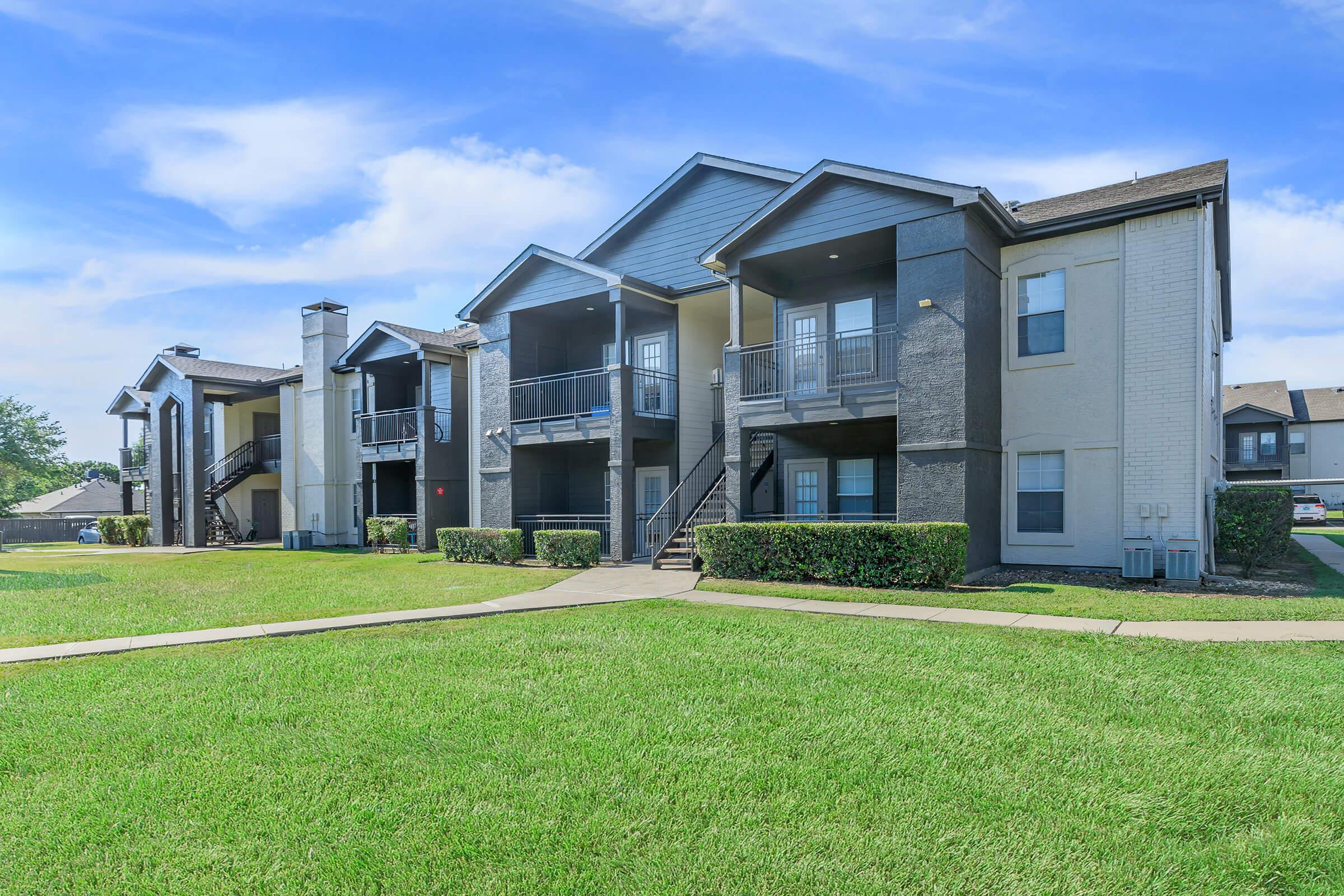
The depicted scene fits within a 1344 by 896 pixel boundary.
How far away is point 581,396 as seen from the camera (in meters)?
18.9

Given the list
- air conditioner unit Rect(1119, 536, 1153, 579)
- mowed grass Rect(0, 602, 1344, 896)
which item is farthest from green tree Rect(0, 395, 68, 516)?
air conditioner unit Rect(1119, 536, 1153, 579)

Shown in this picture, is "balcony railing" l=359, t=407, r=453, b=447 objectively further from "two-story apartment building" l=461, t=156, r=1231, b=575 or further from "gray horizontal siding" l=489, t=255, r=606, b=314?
"gray horizontal siding" l=489, t=255, r=606, b=314

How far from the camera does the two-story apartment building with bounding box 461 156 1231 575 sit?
12422 mm

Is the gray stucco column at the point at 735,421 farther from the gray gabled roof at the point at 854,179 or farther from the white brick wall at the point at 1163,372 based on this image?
the white brick wall at the point at 1163,372

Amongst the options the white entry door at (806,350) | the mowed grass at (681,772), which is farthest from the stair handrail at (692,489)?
the mowed grass at (681,772)

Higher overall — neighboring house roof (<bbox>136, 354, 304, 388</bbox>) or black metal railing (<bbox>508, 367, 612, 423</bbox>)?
neighboring house roof (<bbox>136, 354, 304, 388</bbox>)

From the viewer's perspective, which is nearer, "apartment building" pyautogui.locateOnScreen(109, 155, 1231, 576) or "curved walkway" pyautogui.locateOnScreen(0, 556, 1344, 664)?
"curved walkway" pyautogui.locateOnScreen(0, 556, 1344, 664)

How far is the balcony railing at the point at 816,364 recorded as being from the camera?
568 inches

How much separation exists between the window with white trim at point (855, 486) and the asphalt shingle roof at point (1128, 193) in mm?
5539

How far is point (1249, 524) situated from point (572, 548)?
40.3ft

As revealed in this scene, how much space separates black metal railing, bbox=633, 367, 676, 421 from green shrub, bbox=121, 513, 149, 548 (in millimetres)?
23757

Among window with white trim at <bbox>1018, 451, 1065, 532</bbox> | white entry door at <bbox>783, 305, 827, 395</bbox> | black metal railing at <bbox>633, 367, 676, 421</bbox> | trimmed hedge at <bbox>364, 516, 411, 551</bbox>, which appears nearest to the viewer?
window with white trim at <bbox>1018, 451, 1065, 532</bbox>

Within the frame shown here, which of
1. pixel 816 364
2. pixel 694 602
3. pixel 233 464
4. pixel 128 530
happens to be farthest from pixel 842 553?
pixel 128 530

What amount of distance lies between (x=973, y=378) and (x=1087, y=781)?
9.41 meters
